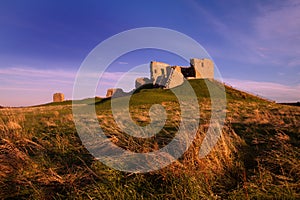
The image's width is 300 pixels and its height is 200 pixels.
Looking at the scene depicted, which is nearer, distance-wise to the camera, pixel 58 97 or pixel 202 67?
pixel 202 67

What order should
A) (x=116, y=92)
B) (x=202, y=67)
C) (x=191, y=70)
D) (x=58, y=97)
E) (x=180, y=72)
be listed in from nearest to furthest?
(x=180, y=72)
(x=202, y=67)
(x=191, y=70)
(x=116, y=92)
(x=58, y=97)

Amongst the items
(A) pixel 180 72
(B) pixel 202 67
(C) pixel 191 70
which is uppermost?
(B) pixel 202 67

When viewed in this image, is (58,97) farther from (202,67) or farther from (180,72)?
(202,67)

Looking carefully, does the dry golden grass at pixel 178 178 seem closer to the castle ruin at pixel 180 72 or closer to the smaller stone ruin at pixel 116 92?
the castle ruin at pixel 180 72

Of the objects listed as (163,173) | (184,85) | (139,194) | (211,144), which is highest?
(184,85)

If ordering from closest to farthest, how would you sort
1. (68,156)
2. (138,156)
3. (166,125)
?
(138,156) < (68,156) < (166,125)

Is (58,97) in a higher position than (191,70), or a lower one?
lower

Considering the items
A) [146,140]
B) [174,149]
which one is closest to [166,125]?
[146,140]

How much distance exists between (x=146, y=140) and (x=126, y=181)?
2086 millimetres

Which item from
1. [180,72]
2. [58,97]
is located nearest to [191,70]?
[180,72]

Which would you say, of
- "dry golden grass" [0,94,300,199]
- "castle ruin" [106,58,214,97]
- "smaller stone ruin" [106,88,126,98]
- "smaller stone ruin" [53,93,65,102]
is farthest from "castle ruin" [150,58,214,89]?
"dry golden grass" [0,94,300,199]

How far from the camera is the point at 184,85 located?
40750 millimetres

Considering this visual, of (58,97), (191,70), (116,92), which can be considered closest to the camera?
(191,70)

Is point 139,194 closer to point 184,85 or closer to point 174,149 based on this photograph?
point 174,149
